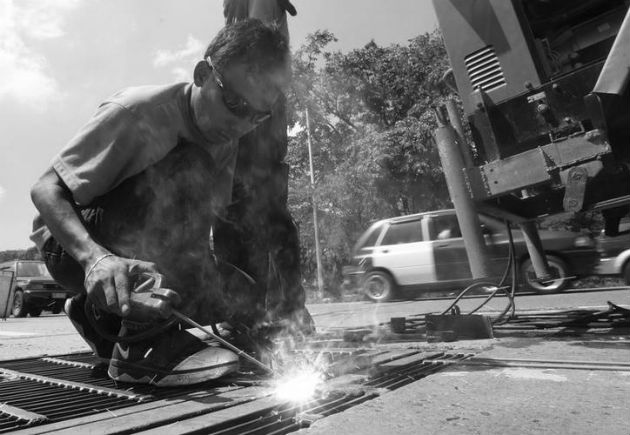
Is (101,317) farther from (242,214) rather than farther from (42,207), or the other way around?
(242,214)

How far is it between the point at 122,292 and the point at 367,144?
1137 cm

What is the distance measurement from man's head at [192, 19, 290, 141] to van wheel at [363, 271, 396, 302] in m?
6.77

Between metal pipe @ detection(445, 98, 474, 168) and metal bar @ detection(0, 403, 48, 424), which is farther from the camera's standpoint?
metal pipe @ detection(445, 98, 474, 168)

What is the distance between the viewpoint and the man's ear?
1619mm

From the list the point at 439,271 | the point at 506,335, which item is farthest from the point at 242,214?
the point at 439,271

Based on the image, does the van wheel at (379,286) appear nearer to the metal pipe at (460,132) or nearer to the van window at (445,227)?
the van window at (445,227)

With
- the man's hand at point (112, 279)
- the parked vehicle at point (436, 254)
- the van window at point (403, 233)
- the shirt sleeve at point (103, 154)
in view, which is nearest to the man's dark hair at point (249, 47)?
the shirt sleeve at point (103, 154)

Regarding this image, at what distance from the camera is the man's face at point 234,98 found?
5.22ft

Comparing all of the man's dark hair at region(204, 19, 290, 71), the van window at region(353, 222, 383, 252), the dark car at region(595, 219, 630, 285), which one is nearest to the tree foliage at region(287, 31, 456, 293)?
the van window at region(353, 222, 383, 252)

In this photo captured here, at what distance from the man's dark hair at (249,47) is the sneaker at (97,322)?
3.29ft

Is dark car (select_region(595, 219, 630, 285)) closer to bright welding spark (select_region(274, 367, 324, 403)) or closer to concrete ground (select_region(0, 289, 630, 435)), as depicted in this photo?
concrete ground (select_region(0, 289, 630, 435))

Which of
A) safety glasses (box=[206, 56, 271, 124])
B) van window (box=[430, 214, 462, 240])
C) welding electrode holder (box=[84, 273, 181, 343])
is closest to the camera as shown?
welding electrode holder (box=[84, 273, 181, 343])

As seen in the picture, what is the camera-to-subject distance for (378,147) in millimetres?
11508

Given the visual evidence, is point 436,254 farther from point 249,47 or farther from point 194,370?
point 194,370
